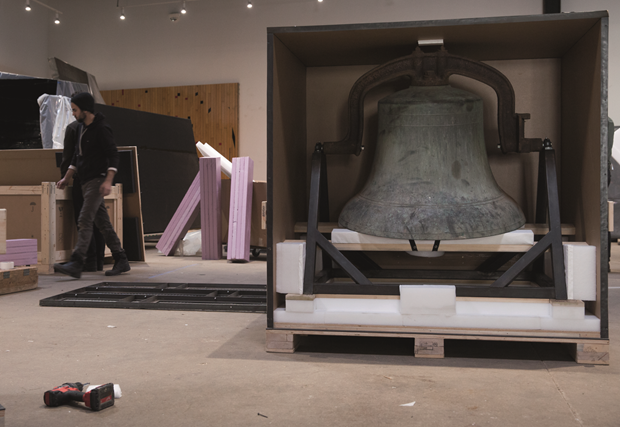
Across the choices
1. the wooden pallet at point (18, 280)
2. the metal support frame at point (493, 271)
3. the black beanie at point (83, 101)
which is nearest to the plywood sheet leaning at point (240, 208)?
the black beanie at point (83, 101)

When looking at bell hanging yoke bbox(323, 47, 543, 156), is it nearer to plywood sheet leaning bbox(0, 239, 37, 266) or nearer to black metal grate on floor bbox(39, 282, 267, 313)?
black metal grate on floor bbox(39, 282, 267, 313)

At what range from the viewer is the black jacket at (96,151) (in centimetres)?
530

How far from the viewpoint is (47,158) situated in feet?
21.2

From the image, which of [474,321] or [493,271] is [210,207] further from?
[474,321]

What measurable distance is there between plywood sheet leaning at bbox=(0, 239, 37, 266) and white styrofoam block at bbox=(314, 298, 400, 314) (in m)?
3.53

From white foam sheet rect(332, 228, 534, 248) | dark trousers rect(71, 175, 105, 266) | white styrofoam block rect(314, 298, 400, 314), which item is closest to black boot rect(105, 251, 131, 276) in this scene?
dark trousers rect(71, 175, 105, 266)

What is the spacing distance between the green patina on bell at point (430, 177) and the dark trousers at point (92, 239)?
3823mm

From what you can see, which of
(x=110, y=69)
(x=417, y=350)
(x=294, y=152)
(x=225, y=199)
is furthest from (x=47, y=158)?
(x=110, y=69)

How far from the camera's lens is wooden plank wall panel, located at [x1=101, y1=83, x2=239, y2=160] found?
11922mm

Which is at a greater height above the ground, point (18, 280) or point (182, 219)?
point (182, 219)

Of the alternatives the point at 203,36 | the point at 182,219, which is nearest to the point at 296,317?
the point at 182,219

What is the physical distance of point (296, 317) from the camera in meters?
2.81

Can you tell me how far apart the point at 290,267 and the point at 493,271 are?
1370 mm

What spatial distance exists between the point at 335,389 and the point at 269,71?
1.52 m
